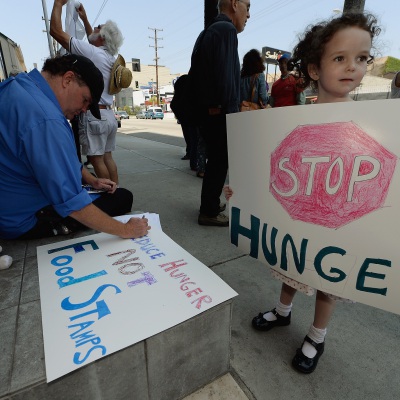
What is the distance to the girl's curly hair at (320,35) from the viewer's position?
1.14m

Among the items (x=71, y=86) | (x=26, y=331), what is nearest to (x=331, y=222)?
(x=26, y=331)

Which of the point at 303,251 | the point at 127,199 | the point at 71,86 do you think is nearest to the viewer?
the point at 303,251

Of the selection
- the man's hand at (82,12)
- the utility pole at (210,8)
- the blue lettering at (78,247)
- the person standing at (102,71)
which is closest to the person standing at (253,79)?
the utility pole at (210,8)

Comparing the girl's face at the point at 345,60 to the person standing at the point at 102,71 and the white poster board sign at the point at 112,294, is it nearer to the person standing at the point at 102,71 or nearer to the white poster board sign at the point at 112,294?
the white poster board sign at the point at 112,294

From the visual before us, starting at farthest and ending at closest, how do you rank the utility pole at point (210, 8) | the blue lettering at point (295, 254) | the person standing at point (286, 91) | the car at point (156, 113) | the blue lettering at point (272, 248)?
the car at point (156, 113), the person standing at point (286, 91), the utility pole at point (210, 8), the blue lettering at point (272, 248), the blue lettering at point (295, 254)

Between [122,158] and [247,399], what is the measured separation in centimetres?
518

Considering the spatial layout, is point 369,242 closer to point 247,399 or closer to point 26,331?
point 247,399

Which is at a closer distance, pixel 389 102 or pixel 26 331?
pixel 389 102

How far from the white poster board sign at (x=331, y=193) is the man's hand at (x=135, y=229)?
63 cm


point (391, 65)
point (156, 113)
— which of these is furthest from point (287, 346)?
point (391, 65)

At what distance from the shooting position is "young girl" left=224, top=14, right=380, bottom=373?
110cm

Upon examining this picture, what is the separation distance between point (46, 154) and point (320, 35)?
127 centimetres

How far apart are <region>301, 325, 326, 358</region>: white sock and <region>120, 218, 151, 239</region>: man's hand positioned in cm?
93

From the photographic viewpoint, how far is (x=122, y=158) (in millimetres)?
5637
